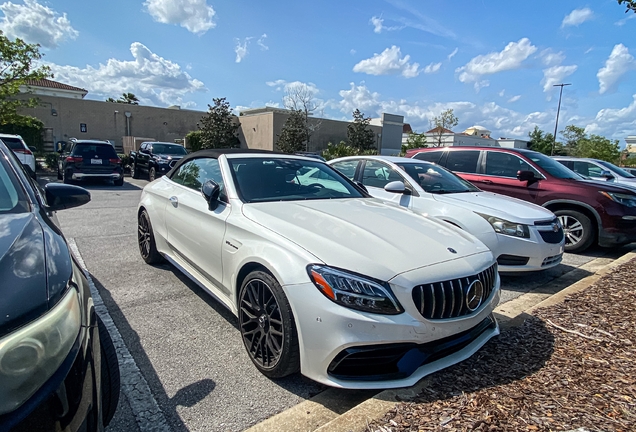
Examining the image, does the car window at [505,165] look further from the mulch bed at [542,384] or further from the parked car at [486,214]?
the mulch bed at [542,384]

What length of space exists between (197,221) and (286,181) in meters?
0.93

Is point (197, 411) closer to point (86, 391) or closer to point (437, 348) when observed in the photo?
point (86, 391)

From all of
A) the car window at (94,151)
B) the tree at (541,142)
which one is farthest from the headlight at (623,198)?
the tree at (541,142)

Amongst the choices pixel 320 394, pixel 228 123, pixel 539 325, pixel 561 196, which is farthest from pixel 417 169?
pixel 228 123

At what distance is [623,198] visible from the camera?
6.23 meters

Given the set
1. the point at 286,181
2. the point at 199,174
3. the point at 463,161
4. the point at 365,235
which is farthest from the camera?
the point at 463,161

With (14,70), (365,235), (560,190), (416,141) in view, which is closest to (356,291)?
(365,235)

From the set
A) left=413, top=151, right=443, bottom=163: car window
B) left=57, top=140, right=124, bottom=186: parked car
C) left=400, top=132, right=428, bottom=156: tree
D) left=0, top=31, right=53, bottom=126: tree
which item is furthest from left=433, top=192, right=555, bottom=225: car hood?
left=400, top=132, right=428, bottom=156: tree

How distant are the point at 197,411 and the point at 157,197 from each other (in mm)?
2966

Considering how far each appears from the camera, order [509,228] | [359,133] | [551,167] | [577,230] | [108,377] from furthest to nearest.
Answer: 1. [359,133]
2. [551,167]
3. [577,230]
4. [509,228]
5. [108,377]

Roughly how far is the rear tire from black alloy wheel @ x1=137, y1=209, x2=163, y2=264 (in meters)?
2.94

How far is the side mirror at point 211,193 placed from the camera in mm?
3226

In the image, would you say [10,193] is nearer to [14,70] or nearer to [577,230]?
[577,230]

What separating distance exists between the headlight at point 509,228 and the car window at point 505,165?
282 centimetres
